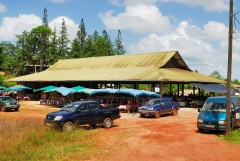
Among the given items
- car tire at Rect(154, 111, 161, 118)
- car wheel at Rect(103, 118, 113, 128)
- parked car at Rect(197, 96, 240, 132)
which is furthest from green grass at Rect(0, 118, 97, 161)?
car tire at Rect(154, 111, 161, 118)

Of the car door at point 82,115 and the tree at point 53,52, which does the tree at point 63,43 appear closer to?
the tree at point 53,52

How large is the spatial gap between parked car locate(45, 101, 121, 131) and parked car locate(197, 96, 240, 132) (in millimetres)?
6171

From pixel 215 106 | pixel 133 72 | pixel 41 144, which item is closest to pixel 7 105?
pixel 133 72

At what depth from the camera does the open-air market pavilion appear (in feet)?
127

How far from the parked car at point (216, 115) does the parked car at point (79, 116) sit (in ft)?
20.2

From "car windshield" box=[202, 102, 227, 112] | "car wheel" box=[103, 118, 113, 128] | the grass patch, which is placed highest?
"car windshield" box=[202, 102, 227, 112]

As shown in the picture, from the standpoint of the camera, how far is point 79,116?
1961 centimetres

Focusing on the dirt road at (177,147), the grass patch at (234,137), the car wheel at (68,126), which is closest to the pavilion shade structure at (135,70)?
the dirt road at (177,147)

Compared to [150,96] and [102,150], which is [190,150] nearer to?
[102,150]

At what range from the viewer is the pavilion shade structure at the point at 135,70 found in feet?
128

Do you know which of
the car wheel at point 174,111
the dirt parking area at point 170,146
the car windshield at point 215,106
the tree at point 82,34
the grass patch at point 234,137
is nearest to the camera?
the dirt parking area at point 170,146

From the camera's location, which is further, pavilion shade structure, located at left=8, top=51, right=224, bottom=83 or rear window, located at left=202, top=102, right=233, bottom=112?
pavilion shade structure, located at left=8, top=51, right=224, bottom=83

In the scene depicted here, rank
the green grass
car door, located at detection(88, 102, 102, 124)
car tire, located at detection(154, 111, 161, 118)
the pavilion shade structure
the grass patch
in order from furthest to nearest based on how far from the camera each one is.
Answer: the pavilion shade structure → car tire, located at detection(154, 111, 161, 118) → car door, located at detection(88, 102, 102, 124) → the grass patch → the green grass

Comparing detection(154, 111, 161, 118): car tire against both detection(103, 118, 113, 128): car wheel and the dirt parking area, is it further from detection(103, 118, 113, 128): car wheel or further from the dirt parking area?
detection(103, 118, 113, 128): car wheel
